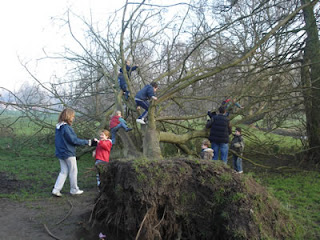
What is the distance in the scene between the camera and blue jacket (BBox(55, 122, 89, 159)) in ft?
18.9

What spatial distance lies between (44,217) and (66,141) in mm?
1625

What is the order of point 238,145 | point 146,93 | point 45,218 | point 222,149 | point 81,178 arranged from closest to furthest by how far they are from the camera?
point 45,218, point 222,149, point 146,93, point 81,178, point 238,145

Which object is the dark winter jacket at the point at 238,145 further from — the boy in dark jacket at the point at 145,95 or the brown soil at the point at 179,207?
the brown soil at the point at 179,207

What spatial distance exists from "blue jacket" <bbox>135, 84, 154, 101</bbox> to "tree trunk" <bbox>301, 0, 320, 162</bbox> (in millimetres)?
4816

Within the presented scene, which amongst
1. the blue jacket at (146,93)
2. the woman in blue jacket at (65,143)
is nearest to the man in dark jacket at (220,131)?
the blue jacket at (146,93)

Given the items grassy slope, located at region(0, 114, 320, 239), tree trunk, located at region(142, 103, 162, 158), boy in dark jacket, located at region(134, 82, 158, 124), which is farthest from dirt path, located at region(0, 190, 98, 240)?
boy in dark jacket, located at region(134, 82, 158, 124)

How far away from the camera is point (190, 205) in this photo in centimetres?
362

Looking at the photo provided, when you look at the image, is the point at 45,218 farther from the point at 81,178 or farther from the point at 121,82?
the point at 121,82

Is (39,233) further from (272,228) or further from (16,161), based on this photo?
(16,161)

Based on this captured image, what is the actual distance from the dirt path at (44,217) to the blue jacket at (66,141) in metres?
0.82

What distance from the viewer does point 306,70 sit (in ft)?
30.2

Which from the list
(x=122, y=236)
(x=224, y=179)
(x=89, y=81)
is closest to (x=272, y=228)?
(x=224, y=179)

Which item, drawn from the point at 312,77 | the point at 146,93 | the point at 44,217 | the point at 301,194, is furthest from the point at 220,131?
the point at 312,77

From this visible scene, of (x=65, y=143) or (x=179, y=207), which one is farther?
(x=65, y=143)
